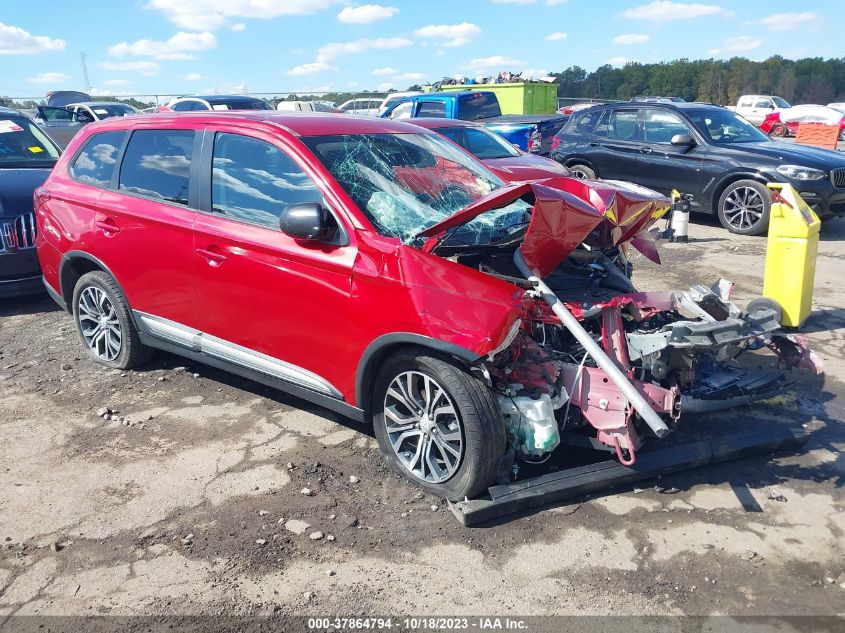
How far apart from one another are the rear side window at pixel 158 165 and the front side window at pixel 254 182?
31cm

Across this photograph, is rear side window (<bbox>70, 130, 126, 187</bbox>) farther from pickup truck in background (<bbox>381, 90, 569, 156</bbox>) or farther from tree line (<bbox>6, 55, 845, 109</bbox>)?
tree line (<bbox>6, 55, 845, 109</bbox>)

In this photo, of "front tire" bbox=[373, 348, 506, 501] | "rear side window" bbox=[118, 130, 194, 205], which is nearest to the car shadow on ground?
"rear side window" bbox=[118, 130, 194, 205]

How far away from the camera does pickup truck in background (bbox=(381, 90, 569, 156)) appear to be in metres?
12.9

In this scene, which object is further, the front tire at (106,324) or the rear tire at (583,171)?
the rear tire at (583,171)

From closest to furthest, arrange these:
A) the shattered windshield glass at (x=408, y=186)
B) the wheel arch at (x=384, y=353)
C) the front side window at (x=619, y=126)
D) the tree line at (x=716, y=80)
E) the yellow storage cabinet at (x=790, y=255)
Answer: the wheel arch at (x=384, y=353) → the shattered windshield glass at (x=408, y=186) → the yellow storage cabinet at (x=790, y=255) → the front side window at (x=619, y=126) → the tree line at (x=716, y=80)

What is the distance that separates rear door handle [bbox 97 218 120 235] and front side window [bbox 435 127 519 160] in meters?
5.26

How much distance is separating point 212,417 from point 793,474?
11.7 ft

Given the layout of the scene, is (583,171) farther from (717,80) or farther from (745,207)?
(717,80)

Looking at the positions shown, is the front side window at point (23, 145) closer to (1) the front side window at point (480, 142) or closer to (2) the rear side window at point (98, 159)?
(2) the rear side window at point (98, 159)

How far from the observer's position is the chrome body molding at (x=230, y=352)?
4.02 m

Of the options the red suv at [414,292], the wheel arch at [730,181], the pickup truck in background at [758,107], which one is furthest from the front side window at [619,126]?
the pickup truck in background at [758,107]

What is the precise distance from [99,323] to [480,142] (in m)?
5.88

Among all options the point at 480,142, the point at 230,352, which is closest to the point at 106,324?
the point at 230,352

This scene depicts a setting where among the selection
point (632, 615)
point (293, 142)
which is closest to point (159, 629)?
point (632, 615)
